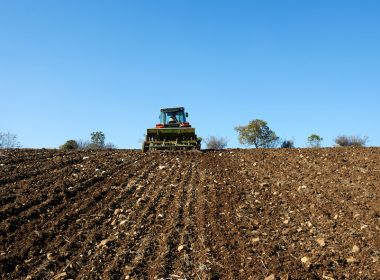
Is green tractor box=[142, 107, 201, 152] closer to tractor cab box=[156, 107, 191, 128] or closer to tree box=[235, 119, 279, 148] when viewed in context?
tractor cab box=[156, 107, 191, 128]

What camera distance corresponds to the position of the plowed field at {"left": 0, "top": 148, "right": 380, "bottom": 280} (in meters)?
5.94

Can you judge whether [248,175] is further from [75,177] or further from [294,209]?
[75,177]

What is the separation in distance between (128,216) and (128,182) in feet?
10.1

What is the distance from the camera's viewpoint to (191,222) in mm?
7777

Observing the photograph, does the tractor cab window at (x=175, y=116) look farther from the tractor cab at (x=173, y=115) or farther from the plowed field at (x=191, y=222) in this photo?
the plowed field at (x=191, y=222)

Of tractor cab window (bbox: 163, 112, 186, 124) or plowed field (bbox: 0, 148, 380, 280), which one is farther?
tractor cab window (bbox: 163, 112, 186, 124)

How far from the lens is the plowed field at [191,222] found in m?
5.94

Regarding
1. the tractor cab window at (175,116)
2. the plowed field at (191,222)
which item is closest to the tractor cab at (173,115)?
the tractor cab window at (175,116)

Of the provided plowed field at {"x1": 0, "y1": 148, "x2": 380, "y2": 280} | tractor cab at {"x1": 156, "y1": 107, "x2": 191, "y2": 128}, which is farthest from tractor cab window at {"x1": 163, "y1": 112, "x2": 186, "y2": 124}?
plowed field at {"x1": 0, "y1": 148, "x2": 380, "y2": 280}

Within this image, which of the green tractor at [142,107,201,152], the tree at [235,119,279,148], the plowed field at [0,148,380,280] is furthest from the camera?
the tree at [235,119,279,148]

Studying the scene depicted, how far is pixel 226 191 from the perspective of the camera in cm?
1023

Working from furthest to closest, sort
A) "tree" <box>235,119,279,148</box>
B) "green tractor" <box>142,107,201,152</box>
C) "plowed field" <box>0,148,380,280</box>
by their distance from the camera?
1. "tree" <box>235,119,279,148</box>
2. "green tractor" <box>142,107,201,152</box>
3. "plowed field" <box>0,148,380,280</box>

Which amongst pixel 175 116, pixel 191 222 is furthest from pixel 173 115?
pixel 191 222

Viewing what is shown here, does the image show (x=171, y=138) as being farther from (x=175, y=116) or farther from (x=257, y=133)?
(x=257, y=133)
